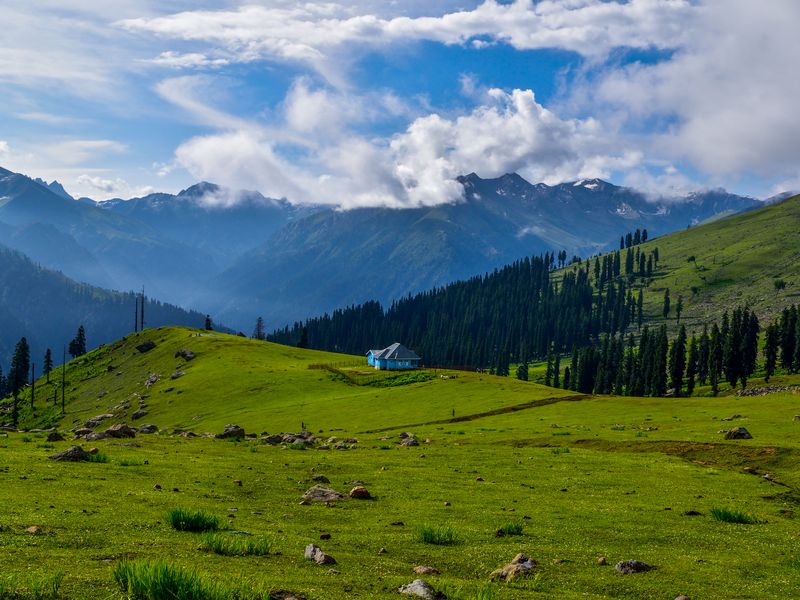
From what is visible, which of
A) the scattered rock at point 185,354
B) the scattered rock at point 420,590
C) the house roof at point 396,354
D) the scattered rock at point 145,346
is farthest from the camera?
the scattered rock at point 145,346

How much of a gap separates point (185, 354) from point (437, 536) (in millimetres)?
144367

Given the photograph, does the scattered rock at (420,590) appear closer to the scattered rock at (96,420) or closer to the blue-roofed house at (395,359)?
the scattered rock at (96,420)

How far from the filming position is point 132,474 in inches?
1124

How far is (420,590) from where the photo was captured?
508 inches

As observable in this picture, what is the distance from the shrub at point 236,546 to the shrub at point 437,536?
5.47 metres

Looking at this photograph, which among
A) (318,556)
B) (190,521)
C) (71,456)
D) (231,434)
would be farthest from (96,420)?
(318,556)

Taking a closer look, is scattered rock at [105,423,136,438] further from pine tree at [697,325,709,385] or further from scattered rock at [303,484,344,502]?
pine tree at [697,325,709,385]

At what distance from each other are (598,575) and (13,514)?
16.2m

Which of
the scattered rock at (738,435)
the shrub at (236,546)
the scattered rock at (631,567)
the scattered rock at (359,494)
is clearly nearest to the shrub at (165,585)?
the shrub at (236,546)

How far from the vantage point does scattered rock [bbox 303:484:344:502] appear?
26156mm

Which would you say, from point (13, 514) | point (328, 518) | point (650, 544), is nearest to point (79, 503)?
point (13, 514)

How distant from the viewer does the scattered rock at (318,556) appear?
50.2 ft

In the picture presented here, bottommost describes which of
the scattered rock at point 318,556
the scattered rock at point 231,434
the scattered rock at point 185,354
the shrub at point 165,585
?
the scattered rock at point 231,434

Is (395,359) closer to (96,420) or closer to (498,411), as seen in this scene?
(96,420)
